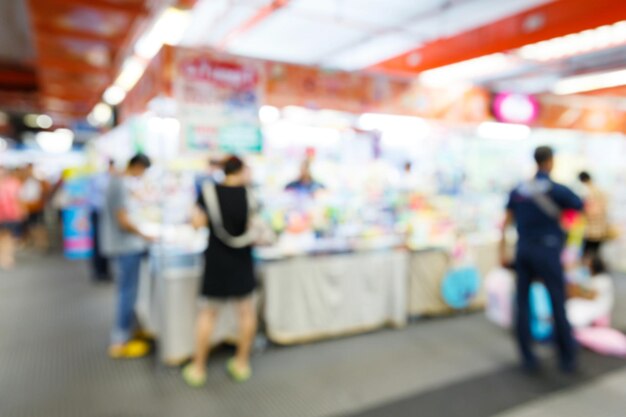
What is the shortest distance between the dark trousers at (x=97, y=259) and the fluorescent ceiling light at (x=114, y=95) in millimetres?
1998

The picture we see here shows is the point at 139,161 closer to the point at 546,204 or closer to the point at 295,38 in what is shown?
the point at 546,204

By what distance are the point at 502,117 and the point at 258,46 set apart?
4467 millimetres

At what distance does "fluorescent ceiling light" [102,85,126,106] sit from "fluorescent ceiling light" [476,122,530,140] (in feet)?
16.4

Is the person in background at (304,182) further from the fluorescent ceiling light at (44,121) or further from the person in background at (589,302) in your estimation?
the fluorescent ceiling light at (44,121)

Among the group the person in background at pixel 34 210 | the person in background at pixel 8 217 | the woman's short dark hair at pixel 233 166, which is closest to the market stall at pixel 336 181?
the woman's short dark hair at pixel 233 166

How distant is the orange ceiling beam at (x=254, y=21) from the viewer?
15.1 feet

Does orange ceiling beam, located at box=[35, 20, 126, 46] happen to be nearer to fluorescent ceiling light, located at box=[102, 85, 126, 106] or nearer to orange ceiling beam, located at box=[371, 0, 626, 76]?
fluorescent ceiling light, located at box=[102, 85, 126, 106]

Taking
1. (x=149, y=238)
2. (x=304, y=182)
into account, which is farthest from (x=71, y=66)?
(x=304, y=182)

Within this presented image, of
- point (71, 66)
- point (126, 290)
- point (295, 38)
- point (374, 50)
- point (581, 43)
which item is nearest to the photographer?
point (126, 290)

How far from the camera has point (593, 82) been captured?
556cm

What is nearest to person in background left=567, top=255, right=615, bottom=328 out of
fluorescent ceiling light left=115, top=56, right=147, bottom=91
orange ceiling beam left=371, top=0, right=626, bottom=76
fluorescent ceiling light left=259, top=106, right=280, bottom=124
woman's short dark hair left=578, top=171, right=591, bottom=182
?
woman's short dark hair left=578, top=171, right=591, bottom=182

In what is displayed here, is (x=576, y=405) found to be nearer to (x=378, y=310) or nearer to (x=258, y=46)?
(x=378, y=310)

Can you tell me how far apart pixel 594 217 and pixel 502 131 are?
141 cm

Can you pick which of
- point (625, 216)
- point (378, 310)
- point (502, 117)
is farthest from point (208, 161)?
point (625, 216)
